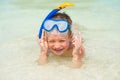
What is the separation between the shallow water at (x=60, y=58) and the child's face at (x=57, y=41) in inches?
11.3

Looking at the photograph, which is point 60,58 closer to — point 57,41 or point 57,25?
point 57,41

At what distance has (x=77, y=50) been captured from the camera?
4.10 m

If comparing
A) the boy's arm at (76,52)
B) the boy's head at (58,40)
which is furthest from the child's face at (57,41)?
the boy's arm at (76,52)

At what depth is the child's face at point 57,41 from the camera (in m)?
3.93

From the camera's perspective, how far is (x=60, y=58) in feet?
14.3

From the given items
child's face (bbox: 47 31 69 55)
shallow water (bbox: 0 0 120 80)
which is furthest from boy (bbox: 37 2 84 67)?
shallow water (bbox: 0 0 120 80)

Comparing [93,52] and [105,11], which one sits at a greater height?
[105,11]

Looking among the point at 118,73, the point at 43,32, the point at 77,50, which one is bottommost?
the point at 118,73

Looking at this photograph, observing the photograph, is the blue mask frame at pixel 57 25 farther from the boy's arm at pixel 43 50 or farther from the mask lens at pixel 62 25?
the boy's arm at pixel 43 50

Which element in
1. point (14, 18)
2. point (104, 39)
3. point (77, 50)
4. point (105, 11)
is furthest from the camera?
point (105, 11)

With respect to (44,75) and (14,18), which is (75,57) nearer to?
(44,75)

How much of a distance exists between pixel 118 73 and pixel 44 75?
3.25 feet

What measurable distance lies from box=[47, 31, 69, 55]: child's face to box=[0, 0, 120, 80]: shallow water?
0.29 meters

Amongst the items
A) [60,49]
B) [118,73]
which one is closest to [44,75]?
[60,49]
